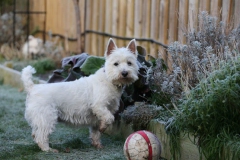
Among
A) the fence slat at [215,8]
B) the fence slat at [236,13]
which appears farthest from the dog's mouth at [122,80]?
the fence slat at [215,8]

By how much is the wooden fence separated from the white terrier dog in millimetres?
1077

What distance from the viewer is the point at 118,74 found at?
20.4 feet

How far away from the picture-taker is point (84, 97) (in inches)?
257

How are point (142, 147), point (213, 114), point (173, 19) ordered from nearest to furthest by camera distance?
1. point (213, 114)
2. point (142, 147)
3. point (173, 19)

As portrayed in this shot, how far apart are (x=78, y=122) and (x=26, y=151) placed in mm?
731

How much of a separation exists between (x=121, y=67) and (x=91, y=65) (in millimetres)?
1205

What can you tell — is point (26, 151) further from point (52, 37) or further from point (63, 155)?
point (52, 37)

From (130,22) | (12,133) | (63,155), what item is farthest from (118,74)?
(130,22)

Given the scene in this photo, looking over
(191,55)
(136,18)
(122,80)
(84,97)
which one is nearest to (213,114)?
(191,55)

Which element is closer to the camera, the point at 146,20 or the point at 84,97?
the point at 84,97

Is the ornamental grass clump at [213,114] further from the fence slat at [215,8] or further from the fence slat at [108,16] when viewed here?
the fence slat at [108,16]

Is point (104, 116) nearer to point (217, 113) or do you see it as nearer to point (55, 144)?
point (55, 144)

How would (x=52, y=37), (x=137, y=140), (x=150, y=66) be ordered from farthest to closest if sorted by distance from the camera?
(x=52, y=37) → (x=150, y=66) → (x=137, y=140)

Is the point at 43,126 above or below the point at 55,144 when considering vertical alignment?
above
